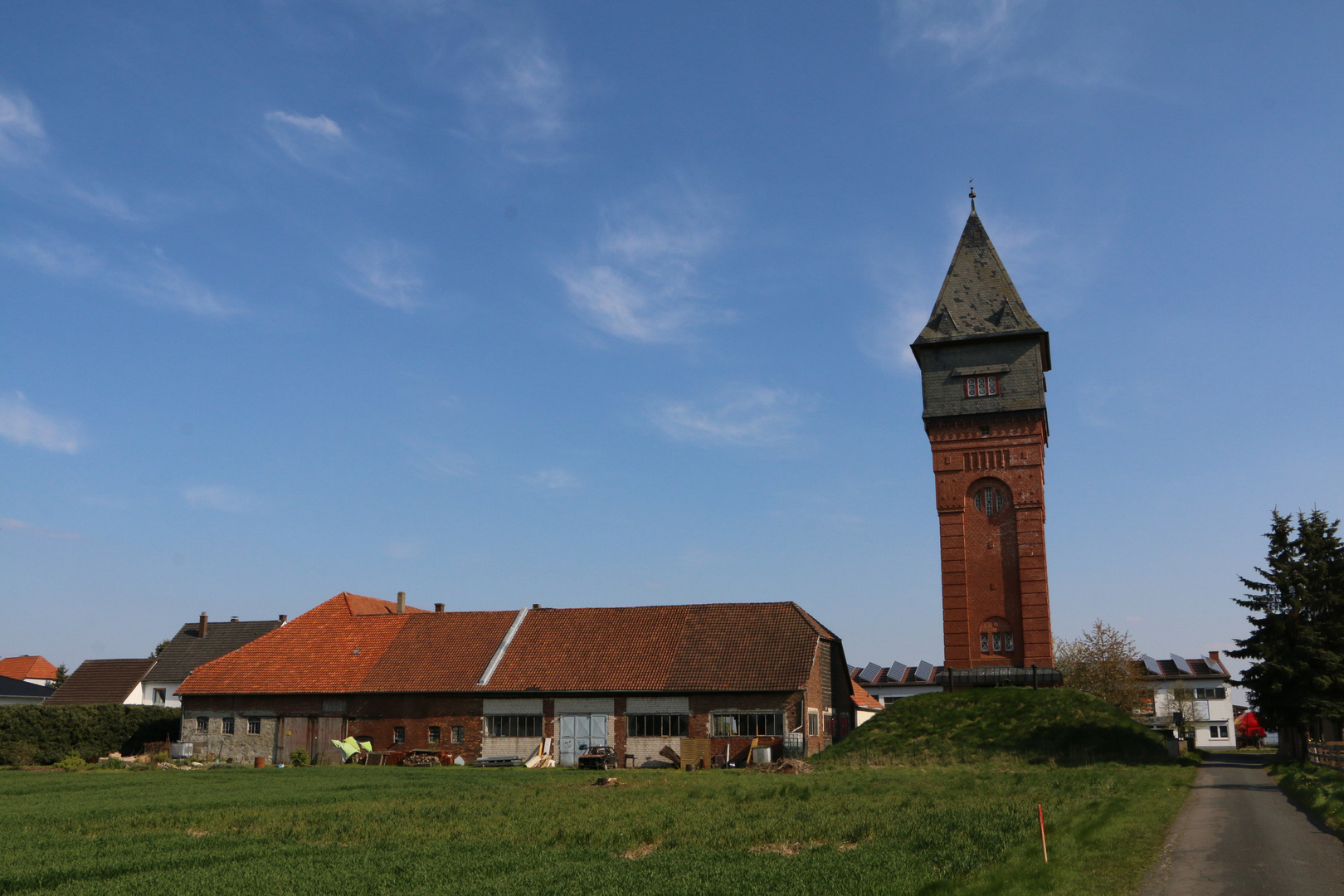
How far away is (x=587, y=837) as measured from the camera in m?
16.0

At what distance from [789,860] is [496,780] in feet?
61.2

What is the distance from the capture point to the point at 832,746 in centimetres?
4300

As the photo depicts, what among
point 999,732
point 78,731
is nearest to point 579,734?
point 999,732

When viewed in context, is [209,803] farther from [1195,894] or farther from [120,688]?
[120,688]

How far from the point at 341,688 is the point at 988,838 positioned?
38562 millimetres

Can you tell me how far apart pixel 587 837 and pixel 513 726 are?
99.7ft

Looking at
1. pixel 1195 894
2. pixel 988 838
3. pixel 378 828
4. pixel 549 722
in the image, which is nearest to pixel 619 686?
pixel 549 722

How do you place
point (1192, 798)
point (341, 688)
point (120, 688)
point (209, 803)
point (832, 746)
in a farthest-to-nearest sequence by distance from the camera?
1. point (120, 688)
2. point (341, 688)
3. point (832, 746)
4. point (1192, 798)
5. point (209, 803)

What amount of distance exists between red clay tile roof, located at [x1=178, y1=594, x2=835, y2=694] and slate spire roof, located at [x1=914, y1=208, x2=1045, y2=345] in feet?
73.6

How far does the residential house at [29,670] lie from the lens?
4732 inches

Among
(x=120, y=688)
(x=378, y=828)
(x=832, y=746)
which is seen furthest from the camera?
(x=120, y=688)

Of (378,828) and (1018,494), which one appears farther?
(1018,494)

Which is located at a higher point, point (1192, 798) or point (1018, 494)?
point (1018, 494)

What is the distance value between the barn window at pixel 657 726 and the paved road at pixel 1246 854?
899 inches
